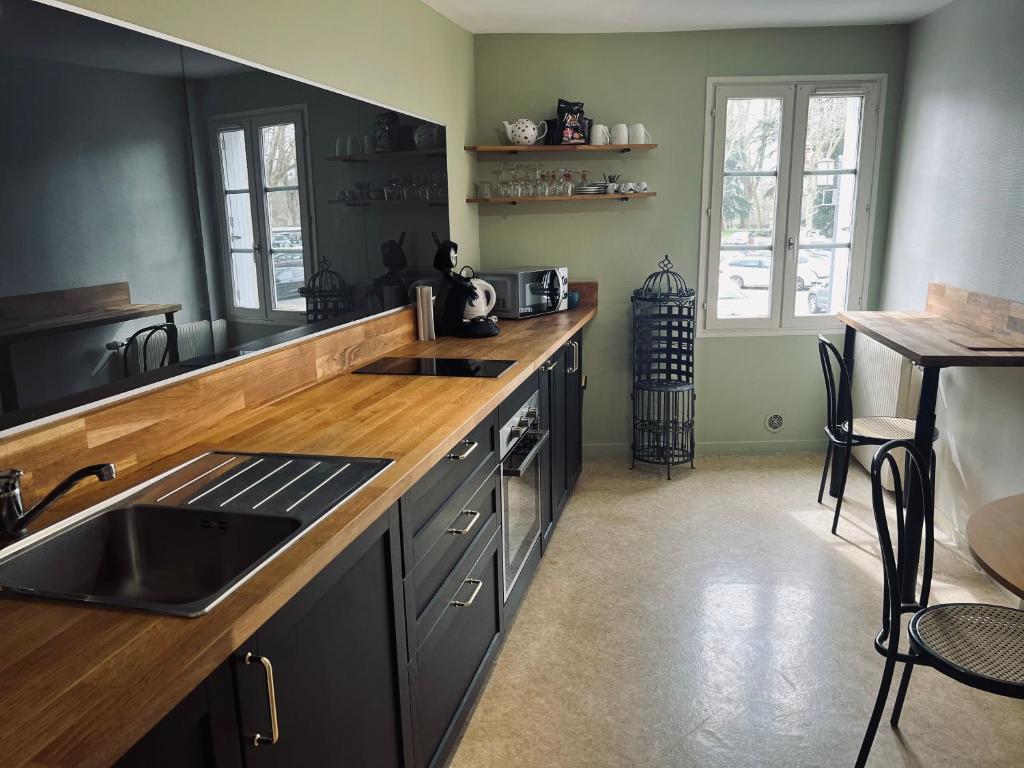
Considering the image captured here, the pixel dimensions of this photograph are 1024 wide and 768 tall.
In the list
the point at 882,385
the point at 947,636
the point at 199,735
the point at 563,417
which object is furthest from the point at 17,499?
the point at 882,385

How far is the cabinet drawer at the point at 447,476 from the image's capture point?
1.72 metres

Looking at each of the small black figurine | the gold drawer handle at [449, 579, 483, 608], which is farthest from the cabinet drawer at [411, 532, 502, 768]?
the small black figurine

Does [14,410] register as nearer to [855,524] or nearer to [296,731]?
[296,731]

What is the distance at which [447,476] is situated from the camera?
77.5 inches

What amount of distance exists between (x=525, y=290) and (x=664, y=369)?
1.07m

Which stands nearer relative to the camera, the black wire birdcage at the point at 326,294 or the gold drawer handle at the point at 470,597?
the gold drawer handle at the point at 470,597

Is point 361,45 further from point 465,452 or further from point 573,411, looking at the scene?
point 573,411

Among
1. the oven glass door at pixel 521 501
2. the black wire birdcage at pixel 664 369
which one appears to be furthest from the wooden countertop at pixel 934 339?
the oven glass door at pixel 521 501

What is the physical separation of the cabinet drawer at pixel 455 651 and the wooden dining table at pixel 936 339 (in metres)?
1.53

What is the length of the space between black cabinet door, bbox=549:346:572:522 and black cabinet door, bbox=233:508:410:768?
1.77m

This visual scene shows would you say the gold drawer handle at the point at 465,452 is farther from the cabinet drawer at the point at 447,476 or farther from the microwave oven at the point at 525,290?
the microwave oven at the point at 525,290

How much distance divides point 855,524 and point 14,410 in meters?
3.46

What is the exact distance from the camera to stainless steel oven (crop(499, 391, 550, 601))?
257 cm

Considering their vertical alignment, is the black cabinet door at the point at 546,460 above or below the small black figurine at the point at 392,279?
below
